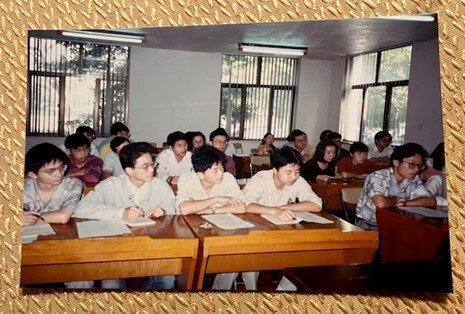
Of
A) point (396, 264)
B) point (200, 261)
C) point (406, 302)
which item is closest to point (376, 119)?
point (396, 264)

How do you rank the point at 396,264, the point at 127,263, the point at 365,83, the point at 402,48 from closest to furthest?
the point at 127,263 → the point at 396,264 → the point at 402,48 → the point at 365,83

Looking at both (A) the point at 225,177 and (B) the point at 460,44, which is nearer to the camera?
(B) the point at 460,44

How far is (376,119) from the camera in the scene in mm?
1972

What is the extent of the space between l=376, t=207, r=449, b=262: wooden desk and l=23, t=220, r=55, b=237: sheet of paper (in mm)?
1520

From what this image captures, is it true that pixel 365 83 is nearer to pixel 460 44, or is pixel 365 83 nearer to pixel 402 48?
pixel 402 48

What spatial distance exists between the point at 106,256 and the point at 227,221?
23.4 inches

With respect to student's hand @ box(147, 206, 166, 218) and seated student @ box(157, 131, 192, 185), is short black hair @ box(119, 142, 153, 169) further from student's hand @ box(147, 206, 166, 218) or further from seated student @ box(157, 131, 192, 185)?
seated student @ box(157, 131, 192, 185)

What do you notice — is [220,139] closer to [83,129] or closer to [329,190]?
[83,129]

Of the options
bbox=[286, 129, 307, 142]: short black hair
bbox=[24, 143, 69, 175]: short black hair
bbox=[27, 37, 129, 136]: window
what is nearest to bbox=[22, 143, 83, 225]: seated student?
bbox=[24, 143, 69, 175]: short black hair

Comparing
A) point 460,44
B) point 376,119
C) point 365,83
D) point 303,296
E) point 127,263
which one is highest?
point 460,44

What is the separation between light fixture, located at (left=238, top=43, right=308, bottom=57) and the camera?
190 cm

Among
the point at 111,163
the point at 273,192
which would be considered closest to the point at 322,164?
the point at 273,192

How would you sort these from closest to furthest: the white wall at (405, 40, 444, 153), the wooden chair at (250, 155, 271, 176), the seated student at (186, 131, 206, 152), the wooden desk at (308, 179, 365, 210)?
the white wall at (405, 40, 444, 153)
the wooden chair at (250, 155, 271, 176)
the seated student at (186, 131, 206, 152)
the wooden desk at (308, 179, 365, 210)

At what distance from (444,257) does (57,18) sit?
2.00 meters
